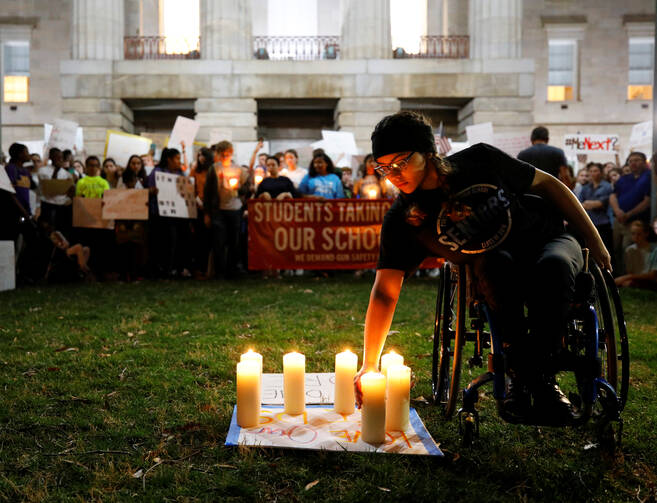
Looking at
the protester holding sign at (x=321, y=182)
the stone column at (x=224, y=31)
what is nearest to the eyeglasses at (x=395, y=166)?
the protester holding sign at (x=321, y=182)

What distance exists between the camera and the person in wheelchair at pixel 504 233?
7.70 feet

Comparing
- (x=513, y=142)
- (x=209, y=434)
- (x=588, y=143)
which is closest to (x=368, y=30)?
(x=588, y=143)

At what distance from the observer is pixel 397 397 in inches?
113

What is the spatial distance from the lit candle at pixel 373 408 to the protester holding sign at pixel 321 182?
276 inches

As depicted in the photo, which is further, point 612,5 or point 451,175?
point 612,5

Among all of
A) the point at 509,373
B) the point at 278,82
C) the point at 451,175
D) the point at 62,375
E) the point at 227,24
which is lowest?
the point at 62,375

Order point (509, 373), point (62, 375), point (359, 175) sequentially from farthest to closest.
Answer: point (359, 175) → point (62, 375) → point (509, 373)

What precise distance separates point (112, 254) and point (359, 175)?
490 cm

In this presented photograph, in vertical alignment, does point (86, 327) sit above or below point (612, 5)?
below

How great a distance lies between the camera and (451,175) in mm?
2502

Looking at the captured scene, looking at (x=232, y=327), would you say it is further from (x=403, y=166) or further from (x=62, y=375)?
(x=403, y=166)

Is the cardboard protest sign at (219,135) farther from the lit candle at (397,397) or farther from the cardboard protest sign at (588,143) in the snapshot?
the lit candle at (397,397)

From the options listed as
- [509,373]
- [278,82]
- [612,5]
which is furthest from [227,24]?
[509,373]

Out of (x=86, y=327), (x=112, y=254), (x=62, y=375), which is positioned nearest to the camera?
(x=62, y=375)
